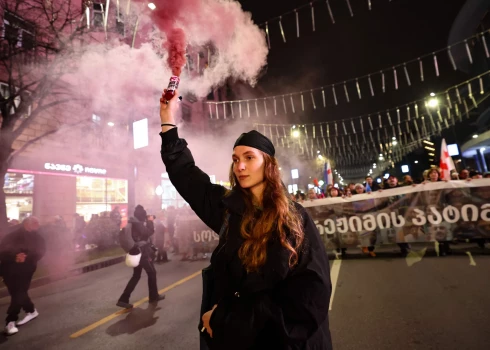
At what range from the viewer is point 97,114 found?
13023 mm

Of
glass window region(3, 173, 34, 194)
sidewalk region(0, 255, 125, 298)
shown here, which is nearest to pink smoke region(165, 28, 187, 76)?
sidewalk region(0, 255, 125, 298)

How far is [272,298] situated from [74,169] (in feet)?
48.4

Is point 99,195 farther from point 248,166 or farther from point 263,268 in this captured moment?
point 263,268

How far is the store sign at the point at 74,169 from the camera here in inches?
485

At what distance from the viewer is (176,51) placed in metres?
2.00

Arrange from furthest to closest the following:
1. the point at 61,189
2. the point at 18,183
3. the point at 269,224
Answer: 1. the point at 61,189
2. the point at 18,183
3. the point at 269,224

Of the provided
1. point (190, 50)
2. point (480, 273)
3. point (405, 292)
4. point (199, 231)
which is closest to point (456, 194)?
point (480, 273)

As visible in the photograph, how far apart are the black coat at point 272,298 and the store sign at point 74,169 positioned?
1387cm

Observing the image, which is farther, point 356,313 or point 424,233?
point 424,233

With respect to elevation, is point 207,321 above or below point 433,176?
below

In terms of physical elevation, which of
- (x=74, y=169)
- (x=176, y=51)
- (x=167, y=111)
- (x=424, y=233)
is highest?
(x=74, y=169)

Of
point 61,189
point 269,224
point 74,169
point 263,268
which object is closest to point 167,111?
point 269,224

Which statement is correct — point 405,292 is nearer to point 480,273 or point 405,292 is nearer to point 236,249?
point 480,273

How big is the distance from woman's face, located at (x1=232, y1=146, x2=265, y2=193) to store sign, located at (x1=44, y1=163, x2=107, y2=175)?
1366 cm
